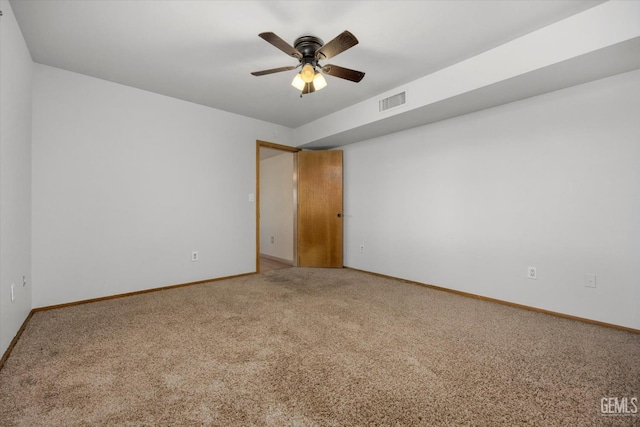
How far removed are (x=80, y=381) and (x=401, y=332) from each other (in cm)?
224

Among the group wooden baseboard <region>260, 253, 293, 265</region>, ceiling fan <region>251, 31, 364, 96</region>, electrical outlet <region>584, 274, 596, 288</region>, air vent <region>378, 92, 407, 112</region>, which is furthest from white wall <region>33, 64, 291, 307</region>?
electrical outlet <region>584, 274, 596, 288</region>

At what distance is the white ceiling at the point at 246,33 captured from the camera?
80.2 inches

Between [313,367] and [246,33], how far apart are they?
105 inches

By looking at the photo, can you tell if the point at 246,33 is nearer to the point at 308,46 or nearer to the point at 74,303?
the point at 308,46

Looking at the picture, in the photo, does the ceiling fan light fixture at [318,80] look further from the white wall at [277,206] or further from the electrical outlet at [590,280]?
the white wall at [277,206]

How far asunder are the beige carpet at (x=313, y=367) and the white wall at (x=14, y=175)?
0.30 metres

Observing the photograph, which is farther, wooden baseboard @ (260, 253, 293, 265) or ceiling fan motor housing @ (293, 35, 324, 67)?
wooden baseboard @ (260, 253, 293, 265)

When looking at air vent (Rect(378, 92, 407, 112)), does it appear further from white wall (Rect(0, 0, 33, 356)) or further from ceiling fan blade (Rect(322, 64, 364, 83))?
white wall (Rect(0, 0, 33, 356))

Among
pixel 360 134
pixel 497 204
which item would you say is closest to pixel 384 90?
pixel 360 134

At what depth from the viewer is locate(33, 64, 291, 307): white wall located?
2.86m

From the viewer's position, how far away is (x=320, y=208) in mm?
5000

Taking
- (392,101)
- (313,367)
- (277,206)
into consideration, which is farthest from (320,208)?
(313,367)

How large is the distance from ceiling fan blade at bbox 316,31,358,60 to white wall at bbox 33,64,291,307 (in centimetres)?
241

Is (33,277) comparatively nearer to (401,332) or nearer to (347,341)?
(347,341)
